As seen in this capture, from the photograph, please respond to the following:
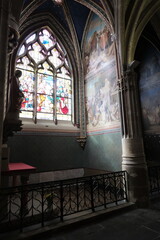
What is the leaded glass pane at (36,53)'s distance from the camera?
861cm

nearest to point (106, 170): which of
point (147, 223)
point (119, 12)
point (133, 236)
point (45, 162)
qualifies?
point (45, 162)

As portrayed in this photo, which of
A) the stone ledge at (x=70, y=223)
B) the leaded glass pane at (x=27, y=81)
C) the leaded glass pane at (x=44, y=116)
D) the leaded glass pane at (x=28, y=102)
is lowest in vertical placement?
the stone ledge at (x=70, y=223)

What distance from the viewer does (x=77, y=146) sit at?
8625mm

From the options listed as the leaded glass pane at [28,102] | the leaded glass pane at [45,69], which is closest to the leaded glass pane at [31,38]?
the leaded glass pane at [45,69]

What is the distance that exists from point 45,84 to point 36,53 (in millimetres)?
1803

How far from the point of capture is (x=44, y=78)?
865 centimetres

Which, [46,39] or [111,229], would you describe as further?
[46,39]

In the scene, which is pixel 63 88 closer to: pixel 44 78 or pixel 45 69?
pixel 44 78

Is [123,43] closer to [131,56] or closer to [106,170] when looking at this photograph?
[131,56]

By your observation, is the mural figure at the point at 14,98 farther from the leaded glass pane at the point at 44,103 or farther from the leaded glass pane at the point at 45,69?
the leaded glass pane at the point at 45,69

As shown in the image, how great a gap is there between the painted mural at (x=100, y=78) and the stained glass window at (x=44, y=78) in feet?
4.22

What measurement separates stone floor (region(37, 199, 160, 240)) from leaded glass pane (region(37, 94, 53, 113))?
5.74m

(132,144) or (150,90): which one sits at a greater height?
(150,90)

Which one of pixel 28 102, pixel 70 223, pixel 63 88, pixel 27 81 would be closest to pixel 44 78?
pixel 27 81
